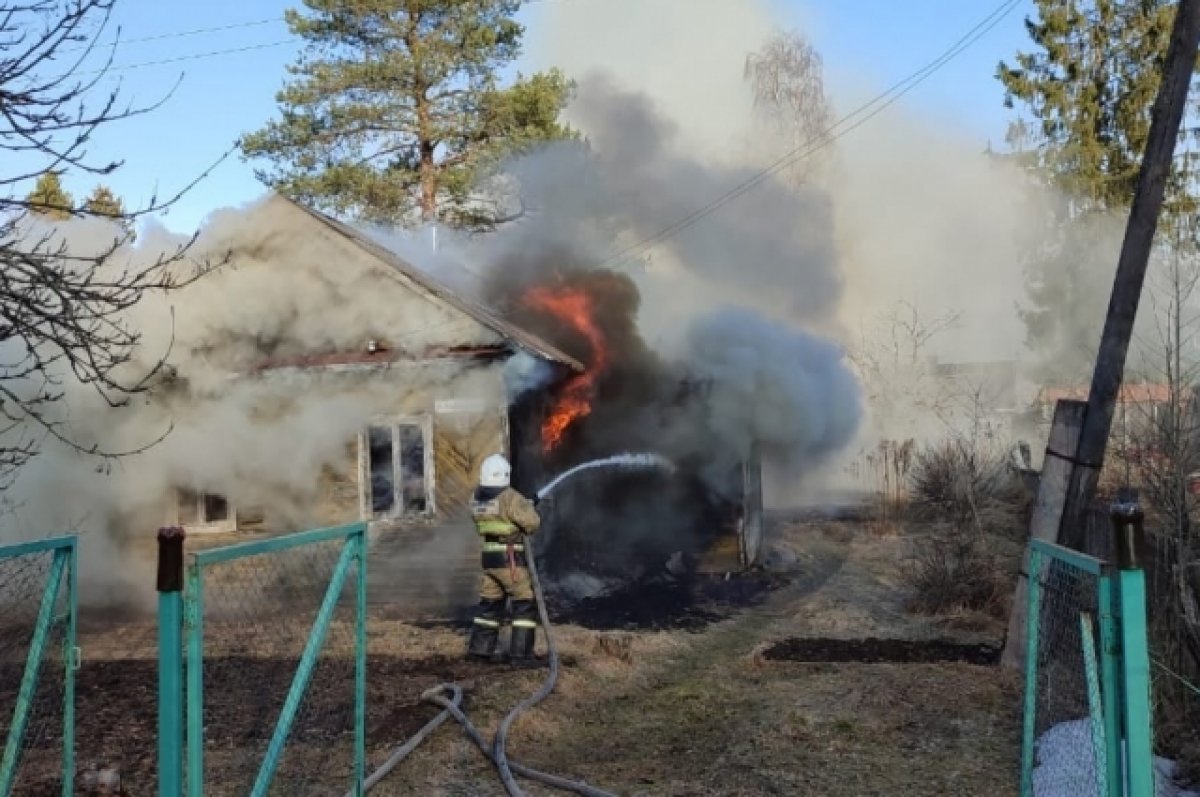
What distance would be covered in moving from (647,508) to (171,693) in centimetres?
1243

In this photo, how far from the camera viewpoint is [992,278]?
1677 inches

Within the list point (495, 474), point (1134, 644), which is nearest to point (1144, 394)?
point (495, 474)

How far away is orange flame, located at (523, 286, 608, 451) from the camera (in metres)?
14.3

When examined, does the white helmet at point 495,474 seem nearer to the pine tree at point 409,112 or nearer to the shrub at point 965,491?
the shrub at point 965,491

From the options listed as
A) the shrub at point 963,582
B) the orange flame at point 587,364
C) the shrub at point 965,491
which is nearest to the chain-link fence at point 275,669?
the shrub at point 963,582

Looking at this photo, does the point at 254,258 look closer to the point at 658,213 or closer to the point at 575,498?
the point at 575,498

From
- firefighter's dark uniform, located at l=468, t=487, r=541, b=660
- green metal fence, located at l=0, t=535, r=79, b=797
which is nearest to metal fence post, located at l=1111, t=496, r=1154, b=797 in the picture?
green metal fence, located at l=0, t=535, r=79, b=797

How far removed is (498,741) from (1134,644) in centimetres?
395

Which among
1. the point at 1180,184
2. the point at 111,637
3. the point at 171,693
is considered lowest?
the point at 111,637

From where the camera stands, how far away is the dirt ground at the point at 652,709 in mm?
5623

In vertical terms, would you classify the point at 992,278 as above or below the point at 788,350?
above

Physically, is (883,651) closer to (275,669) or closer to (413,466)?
(275,669)

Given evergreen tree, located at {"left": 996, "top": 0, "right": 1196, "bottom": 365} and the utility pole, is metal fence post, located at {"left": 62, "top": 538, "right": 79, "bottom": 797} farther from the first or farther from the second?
evergreen tree, located at {"left": 996, "top": 0, "right": 1196, "bottom": 365}

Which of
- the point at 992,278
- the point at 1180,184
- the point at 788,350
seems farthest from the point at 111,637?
the point at 992,278
